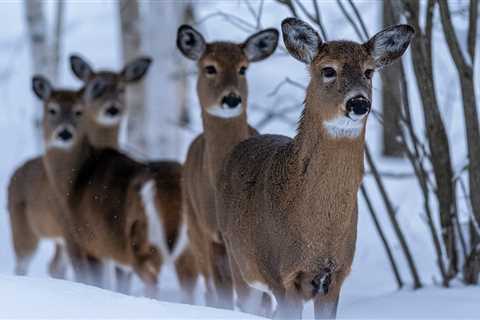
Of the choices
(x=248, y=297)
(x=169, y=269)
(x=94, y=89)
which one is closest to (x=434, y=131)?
(x=248, y=297)

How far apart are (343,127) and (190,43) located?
10.6ft

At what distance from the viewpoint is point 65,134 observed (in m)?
10.8

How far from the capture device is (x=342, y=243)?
242 inches

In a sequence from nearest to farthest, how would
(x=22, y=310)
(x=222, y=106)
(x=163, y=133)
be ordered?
(x=22, y=310)
(x=222, y=106)
(x=163, y=133)

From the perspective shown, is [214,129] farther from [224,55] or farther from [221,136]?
[224,55]

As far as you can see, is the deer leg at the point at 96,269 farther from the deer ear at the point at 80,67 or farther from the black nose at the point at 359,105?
the black nose at the point at 359,105

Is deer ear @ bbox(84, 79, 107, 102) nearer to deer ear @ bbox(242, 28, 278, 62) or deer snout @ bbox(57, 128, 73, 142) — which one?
deer snout @ bbox(57, 128, 73, 142)

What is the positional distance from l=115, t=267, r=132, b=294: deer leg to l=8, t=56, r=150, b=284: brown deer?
2.20 ft

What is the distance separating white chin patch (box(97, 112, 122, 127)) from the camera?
11258 mm

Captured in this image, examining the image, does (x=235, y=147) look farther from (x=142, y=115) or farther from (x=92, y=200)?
(x=142, y=115)

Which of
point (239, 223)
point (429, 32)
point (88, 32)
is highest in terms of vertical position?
point (429, 32)

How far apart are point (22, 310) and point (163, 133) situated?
8.68 meters

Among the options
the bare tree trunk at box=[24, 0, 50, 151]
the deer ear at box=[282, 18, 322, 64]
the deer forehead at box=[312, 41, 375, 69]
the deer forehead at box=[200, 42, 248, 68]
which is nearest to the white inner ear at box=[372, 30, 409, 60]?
the deer forehead at box=[312, 41, 375, 69]

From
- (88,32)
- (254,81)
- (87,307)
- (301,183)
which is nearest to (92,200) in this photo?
(301,183)
